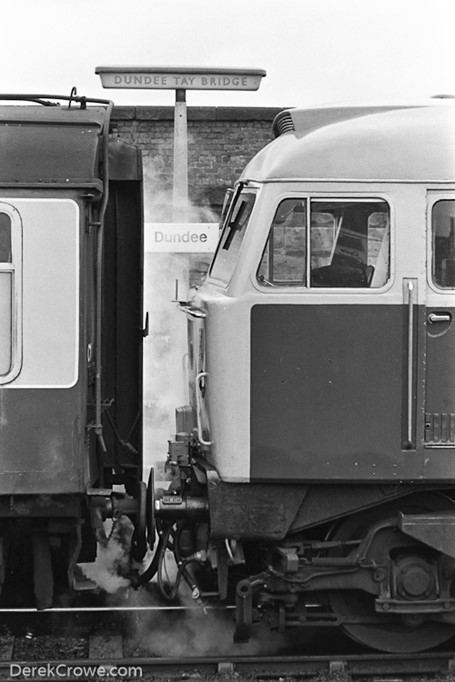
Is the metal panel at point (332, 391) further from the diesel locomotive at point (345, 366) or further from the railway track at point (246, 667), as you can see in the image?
the railway track at point (246, 667)

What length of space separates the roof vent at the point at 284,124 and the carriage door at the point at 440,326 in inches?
38.3

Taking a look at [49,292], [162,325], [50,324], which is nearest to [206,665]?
[50,324]

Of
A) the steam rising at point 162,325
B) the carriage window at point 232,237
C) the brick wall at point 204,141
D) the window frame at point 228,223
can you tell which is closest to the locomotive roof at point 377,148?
the window frame at point 228,223

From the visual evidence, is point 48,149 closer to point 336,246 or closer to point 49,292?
point 49,292

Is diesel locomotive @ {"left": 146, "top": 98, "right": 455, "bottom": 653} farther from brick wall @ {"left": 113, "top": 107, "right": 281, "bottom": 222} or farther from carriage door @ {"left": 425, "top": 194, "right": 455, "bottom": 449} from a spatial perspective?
brick wall @ {"left": 113, "top": 107, "right": 281, "bottom": 222}

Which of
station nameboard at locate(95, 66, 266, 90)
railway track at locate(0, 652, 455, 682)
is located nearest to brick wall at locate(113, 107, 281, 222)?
station nameboard at locate(95, 66, 266, 90)

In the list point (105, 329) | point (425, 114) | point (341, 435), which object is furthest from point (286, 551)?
point (425, 114)

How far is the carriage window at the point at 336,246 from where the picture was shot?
581 cm

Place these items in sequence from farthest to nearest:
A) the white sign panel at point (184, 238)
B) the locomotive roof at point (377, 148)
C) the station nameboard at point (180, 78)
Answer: the white sign panel at point (184, 238) < the station nameboard at point (180, 78) < the locomotive roof at point (377, 148)

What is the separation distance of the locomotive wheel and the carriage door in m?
0.50

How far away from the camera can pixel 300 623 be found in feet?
20.1

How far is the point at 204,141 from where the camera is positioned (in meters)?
13.9

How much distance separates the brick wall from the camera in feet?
45.0

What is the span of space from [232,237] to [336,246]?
110 cm
